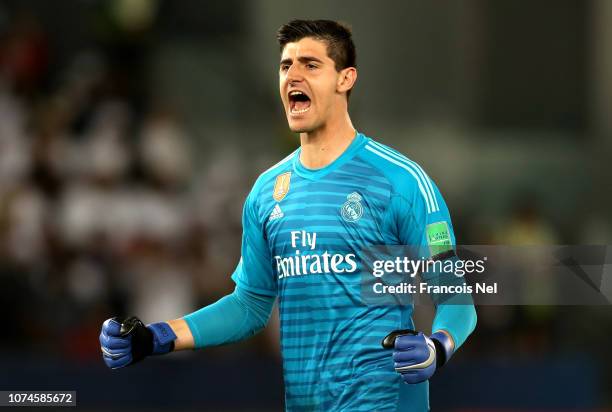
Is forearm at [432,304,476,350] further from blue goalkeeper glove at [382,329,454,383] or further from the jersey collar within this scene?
the jersey collar

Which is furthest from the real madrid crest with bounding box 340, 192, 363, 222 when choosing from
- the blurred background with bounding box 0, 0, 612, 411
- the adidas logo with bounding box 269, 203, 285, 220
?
the blurred background with bounding box 0, 0, 612, 411

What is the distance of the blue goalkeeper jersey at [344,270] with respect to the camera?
17.1 ft

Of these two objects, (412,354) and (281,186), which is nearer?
(412,354)

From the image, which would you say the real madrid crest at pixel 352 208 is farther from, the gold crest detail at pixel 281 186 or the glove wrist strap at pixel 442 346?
the glove wrist strap at pixel 442 346

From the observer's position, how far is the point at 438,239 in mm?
5184

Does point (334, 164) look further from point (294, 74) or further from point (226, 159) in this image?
point (226, 159)

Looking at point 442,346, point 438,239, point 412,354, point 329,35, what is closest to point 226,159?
point 329,35

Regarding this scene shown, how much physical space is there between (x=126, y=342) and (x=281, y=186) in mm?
977

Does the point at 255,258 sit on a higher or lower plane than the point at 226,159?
lower

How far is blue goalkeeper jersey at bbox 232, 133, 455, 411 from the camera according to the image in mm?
5215

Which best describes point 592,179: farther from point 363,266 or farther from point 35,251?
point 363,266

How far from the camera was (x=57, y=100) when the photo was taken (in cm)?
1398

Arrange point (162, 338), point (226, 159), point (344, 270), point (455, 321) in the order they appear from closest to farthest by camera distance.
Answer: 1. point (455, 321)
2. point (344, 270)
3. point (162, 338)
4. point (226, 159)

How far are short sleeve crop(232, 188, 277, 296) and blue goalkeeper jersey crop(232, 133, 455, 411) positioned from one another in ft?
0.44
